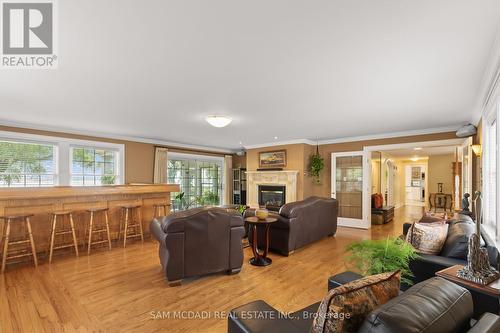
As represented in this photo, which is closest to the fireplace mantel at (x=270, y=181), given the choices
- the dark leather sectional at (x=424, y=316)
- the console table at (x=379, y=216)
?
the console table at (x=379, y=216)

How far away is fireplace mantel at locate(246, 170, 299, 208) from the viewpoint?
23.7ft

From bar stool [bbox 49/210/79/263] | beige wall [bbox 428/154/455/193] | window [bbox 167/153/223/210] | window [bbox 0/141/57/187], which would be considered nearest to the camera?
bar stool [bbox 49/210/79/263]

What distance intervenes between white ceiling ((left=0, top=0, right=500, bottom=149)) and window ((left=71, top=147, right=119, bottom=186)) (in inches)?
57.4

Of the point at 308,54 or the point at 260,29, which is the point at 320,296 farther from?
the point at 260,29

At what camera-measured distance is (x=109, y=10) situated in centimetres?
169

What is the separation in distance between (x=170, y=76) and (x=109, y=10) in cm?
111

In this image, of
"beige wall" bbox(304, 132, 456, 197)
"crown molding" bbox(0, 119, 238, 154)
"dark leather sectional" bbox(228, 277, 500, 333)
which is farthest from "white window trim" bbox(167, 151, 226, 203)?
"dark leather sectional" bbox(228, 277, 500, 333)

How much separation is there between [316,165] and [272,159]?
1.38 meters

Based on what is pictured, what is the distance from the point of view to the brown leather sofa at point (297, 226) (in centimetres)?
420

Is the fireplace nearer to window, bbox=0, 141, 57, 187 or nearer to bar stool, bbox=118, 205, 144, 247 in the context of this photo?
→ bar stool, bbox=118, 205, 144, 247

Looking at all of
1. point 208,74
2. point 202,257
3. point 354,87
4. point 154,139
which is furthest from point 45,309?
point 154,139

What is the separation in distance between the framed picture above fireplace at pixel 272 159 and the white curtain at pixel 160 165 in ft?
9.82

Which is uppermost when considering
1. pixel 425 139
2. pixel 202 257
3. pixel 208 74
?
pixel 208 74

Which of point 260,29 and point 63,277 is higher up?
point 260,29
